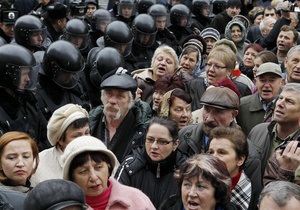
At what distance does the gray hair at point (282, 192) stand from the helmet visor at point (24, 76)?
330 cm

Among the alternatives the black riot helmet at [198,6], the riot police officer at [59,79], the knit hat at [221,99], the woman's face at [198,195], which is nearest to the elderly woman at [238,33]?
the riot police officer at [59,79]

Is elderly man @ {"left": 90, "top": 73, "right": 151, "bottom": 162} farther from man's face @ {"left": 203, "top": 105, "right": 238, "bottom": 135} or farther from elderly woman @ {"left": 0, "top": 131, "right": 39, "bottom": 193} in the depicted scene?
elderly woman @ {"left": 0, "top": 131, "right": 39, "bottom": 193}

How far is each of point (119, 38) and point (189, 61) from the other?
1893 millimetres

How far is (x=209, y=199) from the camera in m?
3.92

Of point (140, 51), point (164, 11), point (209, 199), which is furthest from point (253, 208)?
point (164, 11)

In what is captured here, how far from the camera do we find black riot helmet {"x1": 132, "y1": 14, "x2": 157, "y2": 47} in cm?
1067

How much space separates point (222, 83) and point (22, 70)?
1.90 metres

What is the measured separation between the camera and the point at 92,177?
4.01 m

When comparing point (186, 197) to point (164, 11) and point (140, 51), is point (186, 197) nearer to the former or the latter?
point (140, 51)

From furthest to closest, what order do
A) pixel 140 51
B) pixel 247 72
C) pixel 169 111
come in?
pixel 140 51 → pixel 247 72 → pixel 169 111

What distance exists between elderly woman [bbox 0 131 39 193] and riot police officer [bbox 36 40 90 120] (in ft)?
7.53

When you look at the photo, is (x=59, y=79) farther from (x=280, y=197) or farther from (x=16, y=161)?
(x=280, y=197)

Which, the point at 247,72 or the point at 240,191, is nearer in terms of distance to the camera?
the point at 240,191

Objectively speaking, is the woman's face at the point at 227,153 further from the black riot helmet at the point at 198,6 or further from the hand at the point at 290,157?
the black riot helmet at the point at 198,6
